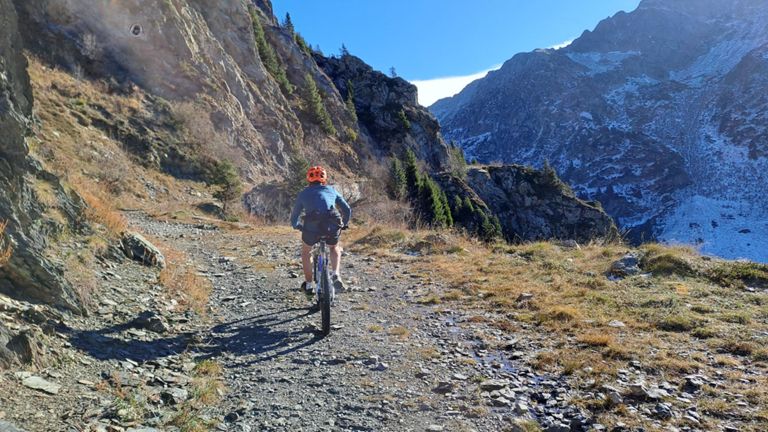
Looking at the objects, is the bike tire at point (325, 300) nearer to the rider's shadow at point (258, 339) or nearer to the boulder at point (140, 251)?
the rider's shadow at point (258, 339)

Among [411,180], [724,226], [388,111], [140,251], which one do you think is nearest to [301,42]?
[388,111]

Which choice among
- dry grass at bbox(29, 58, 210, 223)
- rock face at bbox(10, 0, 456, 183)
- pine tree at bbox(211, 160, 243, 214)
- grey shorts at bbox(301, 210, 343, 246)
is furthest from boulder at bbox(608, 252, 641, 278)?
rock face at bbox(10, 0, 456, 183)

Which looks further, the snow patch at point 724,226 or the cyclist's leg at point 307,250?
the snow patch at point 724,226

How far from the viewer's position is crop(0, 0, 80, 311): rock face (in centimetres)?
513

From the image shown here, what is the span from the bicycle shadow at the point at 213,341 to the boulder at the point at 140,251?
2768mm

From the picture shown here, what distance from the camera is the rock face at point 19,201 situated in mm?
5133

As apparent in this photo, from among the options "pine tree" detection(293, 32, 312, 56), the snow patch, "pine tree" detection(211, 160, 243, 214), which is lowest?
the snow patch

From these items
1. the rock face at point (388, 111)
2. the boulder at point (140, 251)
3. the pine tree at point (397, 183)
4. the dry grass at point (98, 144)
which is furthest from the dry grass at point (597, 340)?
the rock face at point (388, 111)

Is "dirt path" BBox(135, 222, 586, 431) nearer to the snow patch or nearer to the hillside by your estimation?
the hillside

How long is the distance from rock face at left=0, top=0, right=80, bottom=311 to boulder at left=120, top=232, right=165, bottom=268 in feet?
5.64

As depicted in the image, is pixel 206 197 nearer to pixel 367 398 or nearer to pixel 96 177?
pixel 96 177

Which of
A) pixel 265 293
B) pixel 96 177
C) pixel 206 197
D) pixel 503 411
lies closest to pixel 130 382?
pixel 503 411

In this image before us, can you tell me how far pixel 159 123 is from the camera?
33.5 meters

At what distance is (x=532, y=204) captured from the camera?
9169cm
